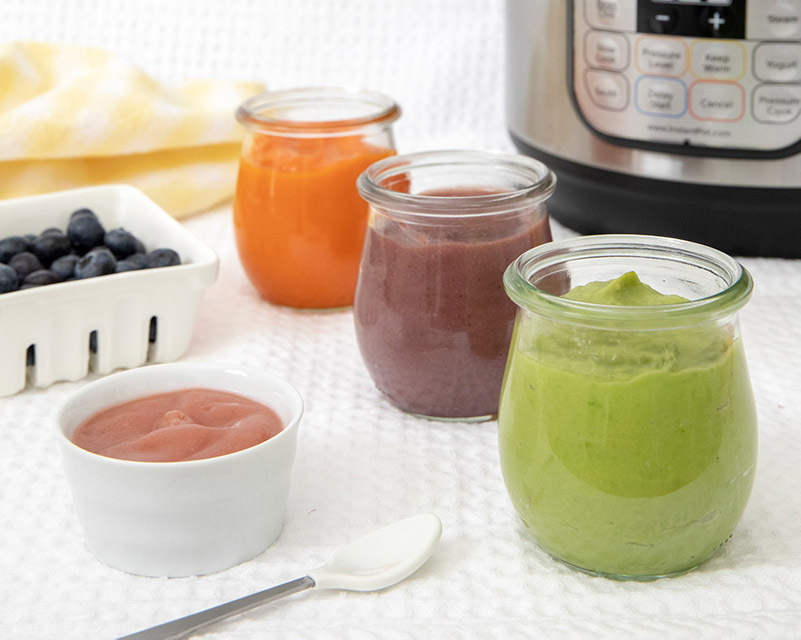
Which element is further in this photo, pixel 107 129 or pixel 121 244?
pixel 107 129

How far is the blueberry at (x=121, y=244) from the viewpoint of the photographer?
1001mm

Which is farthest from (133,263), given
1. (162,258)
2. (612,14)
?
(612,14)

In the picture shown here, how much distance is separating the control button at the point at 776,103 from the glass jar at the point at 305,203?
0.35 meters

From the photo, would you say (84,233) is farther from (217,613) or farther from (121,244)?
(217,613)

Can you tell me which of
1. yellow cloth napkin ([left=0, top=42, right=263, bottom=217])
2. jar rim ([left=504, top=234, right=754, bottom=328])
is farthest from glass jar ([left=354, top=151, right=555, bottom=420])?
yellow cloth napkin ([left=0, top=42, right=263, bottom=217])

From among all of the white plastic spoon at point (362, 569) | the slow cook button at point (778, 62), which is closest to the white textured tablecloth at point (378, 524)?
the white plastic spoon at point (362, 569)

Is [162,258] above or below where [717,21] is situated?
below

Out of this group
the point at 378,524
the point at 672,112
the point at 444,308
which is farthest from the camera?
the point at 672,112

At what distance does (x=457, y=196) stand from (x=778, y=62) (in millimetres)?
351

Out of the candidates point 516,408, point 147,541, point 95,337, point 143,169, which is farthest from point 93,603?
point 143,169

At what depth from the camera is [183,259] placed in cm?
100

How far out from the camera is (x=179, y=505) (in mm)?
617

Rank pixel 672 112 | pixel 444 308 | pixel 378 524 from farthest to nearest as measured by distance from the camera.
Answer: pixel 672 112 < pixel 444 308 < pixel 378 524

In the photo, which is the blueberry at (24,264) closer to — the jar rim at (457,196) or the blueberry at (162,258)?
the blueberry at (162,258)
